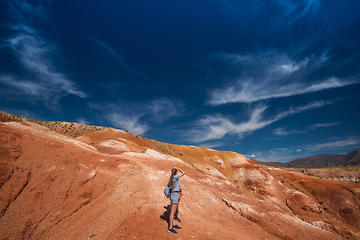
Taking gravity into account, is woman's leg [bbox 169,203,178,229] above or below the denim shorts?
below

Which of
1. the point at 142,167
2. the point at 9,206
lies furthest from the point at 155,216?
the point at 142,167

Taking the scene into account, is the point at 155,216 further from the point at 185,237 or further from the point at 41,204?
the point at 41,204

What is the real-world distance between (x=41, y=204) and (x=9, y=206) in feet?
4.33

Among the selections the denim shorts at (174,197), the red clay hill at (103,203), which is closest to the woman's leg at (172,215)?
the denim shorts at (174,197)

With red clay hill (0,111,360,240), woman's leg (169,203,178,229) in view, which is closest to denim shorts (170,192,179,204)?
woman's leg (169,203,178,229)

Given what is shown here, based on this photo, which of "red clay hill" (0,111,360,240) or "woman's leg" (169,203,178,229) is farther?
"red clay hill" (0,111,360,240)

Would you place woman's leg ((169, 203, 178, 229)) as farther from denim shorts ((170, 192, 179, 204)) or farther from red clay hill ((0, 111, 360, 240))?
red clay hill ((0, 111, 360, 240))

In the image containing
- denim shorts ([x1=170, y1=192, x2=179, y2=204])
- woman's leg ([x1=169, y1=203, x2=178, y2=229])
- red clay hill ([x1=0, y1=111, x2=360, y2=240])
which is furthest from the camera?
red clay hill ([x1=0, y1=111, x2=360, y2=240])

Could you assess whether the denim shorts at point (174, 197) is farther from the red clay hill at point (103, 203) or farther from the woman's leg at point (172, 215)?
the red clay hill at point (103, 203)

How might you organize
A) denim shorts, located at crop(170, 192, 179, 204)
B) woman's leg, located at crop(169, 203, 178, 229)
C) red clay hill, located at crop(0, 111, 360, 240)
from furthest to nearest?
1. red clay hill, located at crop(0, 111, 360, 240)
2. denim shorts, located at crop(170, 192, 179, 204)
3. woman's leg, located at crop(169, 203, 178, 229)

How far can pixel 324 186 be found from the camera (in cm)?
3503

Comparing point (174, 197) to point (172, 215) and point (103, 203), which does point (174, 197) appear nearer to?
point (172, 215)

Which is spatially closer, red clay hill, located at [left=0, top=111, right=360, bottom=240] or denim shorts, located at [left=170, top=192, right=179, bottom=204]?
denim shorts, located at [left=170, top=192, right=179, bottom=204]

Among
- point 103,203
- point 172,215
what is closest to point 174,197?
point 172,215
